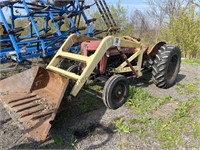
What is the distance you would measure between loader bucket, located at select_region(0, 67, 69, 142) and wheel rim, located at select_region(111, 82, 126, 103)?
955 mm

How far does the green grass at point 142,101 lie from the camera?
3902 millimetres

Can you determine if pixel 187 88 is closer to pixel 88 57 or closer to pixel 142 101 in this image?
pixel 142 101

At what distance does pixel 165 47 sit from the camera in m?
4.80

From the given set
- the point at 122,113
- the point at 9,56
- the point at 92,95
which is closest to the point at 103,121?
the point at 122,113

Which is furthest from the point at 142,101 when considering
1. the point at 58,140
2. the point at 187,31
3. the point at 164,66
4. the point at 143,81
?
the point at 187,31

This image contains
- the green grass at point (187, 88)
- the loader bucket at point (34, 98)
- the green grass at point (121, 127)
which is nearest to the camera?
the loader bucket at point (34, 98)

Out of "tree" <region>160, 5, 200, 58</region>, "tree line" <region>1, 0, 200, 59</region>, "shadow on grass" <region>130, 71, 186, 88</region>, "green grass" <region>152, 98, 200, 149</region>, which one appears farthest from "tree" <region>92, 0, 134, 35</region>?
"green grass" <region>152, 98, 200, 149</region>

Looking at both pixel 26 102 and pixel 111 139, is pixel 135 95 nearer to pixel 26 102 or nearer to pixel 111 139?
pixel 111 139

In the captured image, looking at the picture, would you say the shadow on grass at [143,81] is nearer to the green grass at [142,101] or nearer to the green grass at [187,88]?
the green grass at [187,88]

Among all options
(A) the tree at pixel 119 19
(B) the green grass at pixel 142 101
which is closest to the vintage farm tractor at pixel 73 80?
(B) the green grass at pixel 142 101

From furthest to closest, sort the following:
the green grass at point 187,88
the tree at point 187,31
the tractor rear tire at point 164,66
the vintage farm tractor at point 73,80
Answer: the tree at point 187,31 → the green grass at point 187,88 → the tractor rear tire at point 164,66 → the vintage farm tractor at point 73,80

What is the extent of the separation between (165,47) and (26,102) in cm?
317

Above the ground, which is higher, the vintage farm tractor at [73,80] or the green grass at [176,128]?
the vintage farm tractor at [73,80]

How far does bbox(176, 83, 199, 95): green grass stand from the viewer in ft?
15.9
